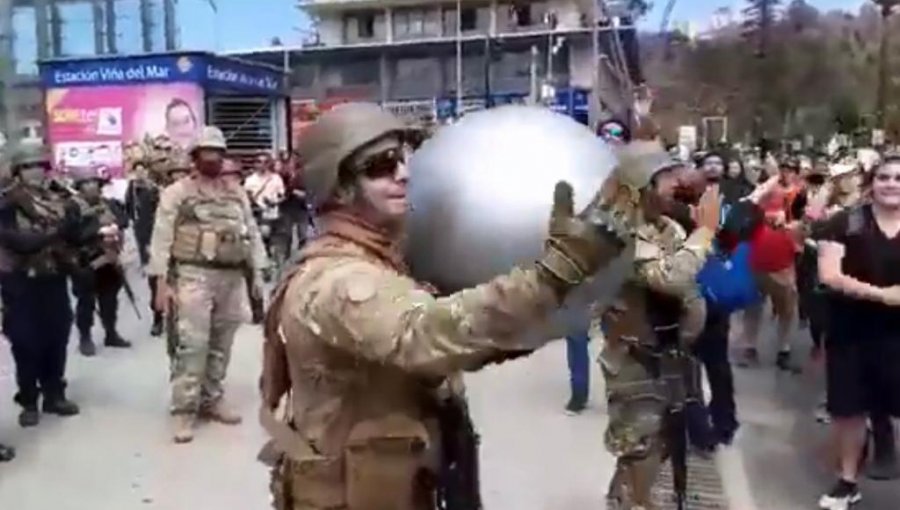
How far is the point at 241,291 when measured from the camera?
22.4 ft

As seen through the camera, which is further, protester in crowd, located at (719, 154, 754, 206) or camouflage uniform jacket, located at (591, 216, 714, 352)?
protester in crowd, located at (719, 154, 754, 206)

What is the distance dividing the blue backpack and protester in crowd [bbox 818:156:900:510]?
762 mm

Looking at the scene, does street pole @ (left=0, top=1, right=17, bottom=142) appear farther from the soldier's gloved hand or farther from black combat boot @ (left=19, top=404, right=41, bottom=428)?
the soldier's gloved hand

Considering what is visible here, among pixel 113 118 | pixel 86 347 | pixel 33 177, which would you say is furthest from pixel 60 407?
pixel 113 118

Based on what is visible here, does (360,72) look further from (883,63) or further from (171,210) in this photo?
(171,210)

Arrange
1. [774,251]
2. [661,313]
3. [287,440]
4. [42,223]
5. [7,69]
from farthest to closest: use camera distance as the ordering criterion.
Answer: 1. [7,69]
2. [774,251]
3. [42,223]
4. [661,313]
5. [287,440]

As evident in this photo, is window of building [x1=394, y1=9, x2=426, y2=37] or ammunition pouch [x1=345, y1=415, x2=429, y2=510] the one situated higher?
window of building [x1=394, y1=9, x2=426, y2=37]

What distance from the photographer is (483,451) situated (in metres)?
6.14

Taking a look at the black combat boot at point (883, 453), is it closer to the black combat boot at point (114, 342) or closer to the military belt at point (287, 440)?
the military belt at point (287, 440)

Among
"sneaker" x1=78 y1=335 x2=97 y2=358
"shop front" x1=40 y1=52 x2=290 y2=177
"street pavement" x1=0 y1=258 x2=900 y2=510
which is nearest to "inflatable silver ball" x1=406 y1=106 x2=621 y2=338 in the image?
"street pavement" x1=0 y1=258 x2=900 y2=510

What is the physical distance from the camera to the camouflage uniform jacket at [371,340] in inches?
69.0

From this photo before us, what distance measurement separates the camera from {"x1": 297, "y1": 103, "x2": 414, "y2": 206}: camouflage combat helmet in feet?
7.16

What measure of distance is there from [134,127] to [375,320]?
20.8m

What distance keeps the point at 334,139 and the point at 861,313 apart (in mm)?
3394
